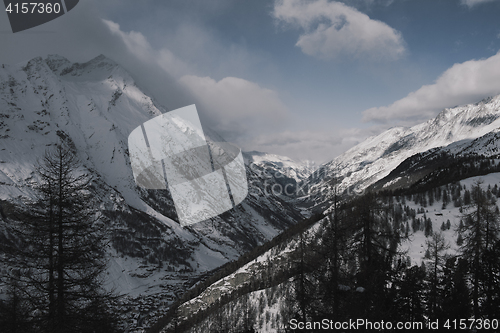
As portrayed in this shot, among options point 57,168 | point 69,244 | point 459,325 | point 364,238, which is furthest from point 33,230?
point 459,325

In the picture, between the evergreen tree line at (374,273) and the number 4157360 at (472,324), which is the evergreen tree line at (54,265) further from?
the number 4157360 at (472,324)

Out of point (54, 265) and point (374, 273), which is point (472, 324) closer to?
point (374, 273)

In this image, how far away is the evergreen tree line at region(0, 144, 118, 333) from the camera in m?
11.9

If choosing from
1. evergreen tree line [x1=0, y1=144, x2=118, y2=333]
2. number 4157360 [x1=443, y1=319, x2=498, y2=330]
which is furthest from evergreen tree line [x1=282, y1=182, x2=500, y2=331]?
evergreen tree line [x1=0, y1=144, x2=118, y2=333]

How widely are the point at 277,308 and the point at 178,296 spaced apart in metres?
A: 98.5

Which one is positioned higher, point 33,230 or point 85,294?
point 33,230

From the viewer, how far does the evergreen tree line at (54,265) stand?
39.0 feet

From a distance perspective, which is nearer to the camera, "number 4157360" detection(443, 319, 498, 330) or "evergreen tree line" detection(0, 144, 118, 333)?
→ "evergreen tree line" detection(0, 144, 118, 333)

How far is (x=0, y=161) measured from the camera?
19738 cm

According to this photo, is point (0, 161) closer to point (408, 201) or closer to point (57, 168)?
point (57, 168)

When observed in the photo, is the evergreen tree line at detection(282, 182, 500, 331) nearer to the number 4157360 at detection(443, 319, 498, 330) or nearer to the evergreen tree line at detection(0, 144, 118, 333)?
the number 4157360 at detection(443, 319, 498, 330)

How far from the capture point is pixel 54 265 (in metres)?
12.2

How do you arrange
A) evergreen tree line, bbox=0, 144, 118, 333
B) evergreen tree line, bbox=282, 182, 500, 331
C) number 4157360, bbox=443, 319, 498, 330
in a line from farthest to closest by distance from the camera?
number 4157360, bbox=443, 319, 498, 330 → evergreen tree line, bbox=282, 182, 500, 331 → evergreen tree line, bbox=0, 144, 118, 333

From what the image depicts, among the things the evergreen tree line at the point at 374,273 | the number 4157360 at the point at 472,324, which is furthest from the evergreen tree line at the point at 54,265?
the number 4157360 at the point at 472,324
